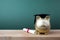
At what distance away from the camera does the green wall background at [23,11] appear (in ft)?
3.93

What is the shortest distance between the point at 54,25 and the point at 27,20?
0.25 m

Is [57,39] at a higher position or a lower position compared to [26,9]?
lower

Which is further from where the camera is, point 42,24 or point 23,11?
point 23,11

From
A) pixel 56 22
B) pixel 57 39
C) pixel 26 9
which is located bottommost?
pixel 57 39

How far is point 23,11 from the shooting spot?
3.97ft

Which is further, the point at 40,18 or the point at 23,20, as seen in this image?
the point at 23,20

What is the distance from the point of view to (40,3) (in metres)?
1.21

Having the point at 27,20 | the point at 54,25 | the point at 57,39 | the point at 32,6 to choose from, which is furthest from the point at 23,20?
the point at 57,39

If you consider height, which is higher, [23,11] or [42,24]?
[23,11]

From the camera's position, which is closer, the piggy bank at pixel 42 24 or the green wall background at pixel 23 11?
the piggy bank at pixel 42 24

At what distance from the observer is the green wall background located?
1.20m

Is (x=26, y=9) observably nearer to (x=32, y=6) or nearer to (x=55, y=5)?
(x=32, y=6)

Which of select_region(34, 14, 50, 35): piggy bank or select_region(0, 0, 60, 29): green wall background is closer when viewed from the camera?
select_region(34, 14, 50, 35): piggy bank

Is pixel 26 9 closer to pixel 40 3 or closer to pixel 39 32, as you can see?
pixel 40 3
